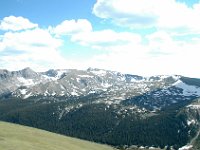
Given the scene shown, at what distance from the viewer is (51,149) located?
195 metres

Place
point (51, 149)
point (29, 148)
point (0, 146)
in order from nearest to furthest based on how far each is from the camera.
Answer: point (0, 146), point (29, 148), point (51, 149)

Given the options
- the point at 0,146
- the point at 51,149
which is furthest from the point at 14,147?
the point at 51,149

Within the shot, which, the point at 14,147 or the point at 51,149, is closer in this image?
the point at 14,147

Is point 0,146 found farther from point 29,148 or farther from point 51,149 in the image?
point 51,149

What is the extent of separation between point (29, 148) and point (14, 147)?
9.09m

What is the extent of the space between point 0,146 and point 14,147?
7.60m

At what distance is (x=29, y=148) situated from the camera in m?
179

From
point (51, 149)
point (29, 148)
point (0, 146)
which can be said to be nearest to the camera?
point (0, 146)

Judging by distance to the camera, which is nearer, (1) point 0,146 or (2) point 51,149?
(1) point 0,146

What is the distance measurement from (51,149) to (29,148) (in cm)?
1862

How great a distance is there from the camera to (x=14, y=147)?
17188 centimetres

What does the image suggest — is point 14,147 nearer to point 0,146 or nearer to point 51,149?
point 0,146

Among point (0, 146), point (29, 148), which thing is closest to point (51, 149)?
point (29, 148)

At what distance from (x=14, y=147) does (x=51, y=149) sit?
2760 cm
